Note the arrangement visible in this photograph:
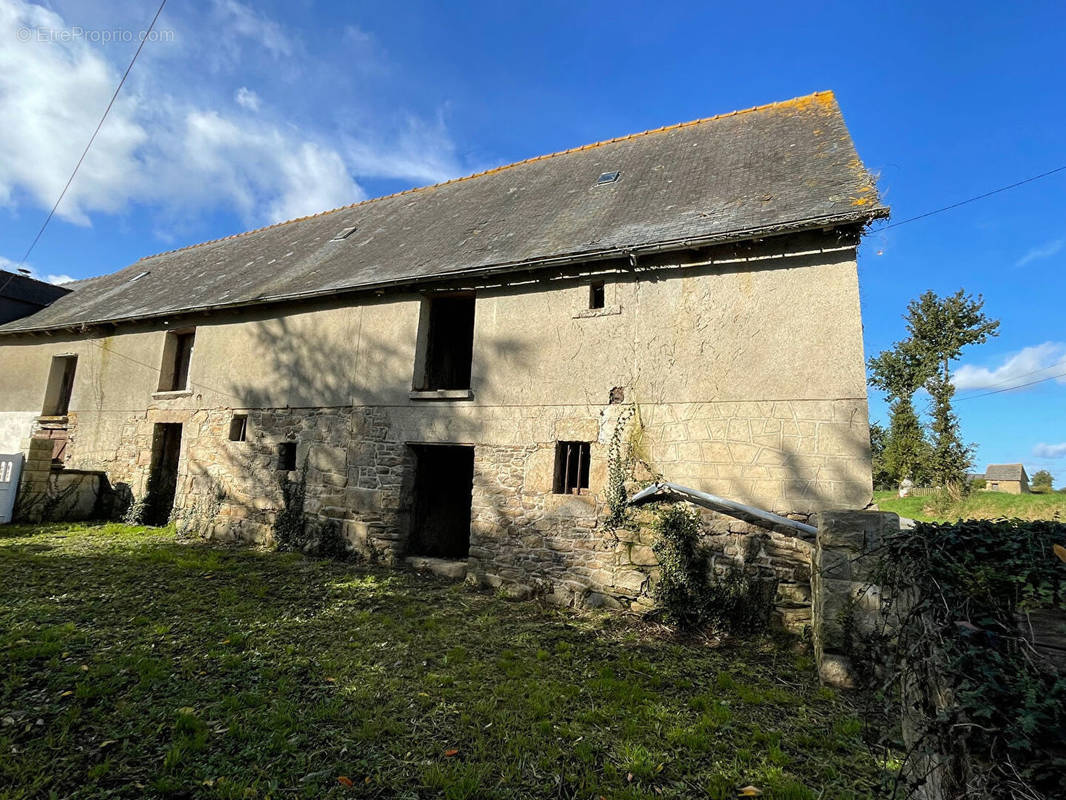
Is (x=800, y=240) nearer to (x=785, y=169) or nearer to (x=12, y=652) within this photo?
(x=785, y=169)

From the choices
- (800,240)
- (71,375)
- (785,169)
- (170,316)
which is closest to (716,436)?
(800,240)

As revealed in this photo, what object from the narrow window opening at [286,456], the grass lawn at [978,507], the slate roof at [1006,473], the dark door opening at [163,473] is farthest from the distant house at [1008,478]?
the dark door opening at [163,473]

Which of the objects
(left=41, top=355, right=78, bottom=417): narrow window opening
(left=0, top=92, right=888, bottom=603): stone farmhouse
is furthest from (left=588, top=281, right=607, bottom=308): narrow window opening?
(left=41, top=355, right=78, bottom=417): narrow window opening

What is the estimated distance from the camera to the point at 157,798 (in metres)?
2.40

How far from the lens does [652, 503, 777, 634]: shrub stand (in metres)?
5.06

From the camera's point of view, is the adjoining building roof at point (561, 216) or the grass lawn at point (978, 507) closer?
the adjoining building roof at point (561, 216)

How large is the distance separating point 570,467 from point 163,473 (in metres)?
8.73

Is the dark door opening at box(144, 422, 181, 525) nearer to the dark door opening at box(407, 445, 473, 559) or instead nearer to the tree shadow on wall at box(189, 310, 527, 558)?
the tree shadow on wall at box(189, 310, 527, 558)

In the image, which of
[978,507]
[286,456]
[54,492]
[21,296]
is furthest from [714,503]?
[21,296]

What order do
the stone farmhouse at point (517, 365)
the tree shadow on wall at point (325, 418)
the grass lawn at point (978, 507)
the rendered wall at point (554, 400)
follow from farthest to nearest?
the grass lawn at point (978, 507) < the tree shadow on wall at point (325, 418) < the stone farmhouse at point (517, 365) < the rendered wall at point (554, 400)

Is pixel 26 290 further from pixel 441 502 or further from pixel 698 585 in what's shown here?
pixel 698 585

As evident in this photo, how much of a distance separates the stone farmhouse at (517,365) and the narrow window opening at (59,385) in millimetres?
51

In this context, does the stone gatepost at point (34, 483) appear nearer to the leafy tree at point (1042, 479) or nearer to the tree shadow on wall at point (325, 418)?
the tree shadow on wall at point (325, 418)

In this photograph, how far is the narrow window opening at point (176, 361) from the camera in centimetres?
999
